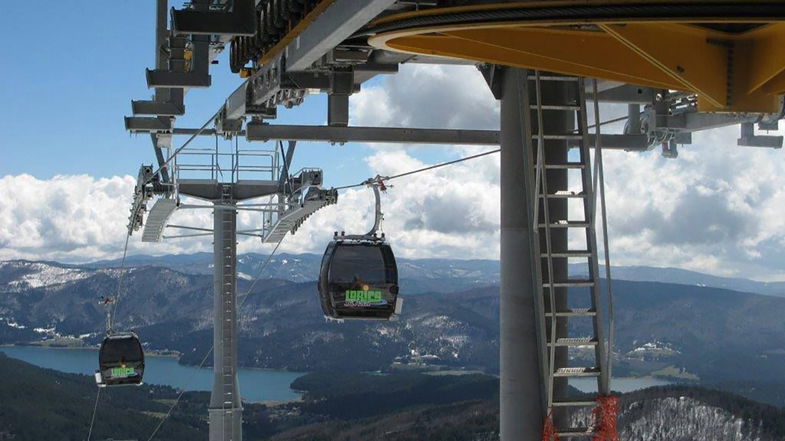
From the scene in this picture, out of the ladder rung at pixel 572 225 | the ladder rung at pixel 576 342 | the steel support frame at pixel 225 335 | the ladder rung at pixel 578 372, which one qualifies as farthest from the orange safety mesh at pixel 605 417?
the steel support frame at pixel 225 335

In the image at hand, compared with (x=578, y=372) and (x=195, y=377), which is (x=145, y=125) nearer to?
(x=578, y=372)

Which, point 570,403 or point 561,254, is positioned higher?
point 561,254

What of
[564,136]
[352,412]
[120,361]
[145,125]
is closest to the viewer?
[564,136]

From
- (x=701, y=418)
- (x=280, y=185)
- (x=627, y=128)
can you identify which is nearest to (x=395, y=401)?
(x=701, y=418)

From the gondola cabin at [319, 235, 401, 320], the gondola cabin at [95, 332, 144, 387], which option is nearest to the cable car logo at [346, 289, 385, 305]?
the gondola cabin at [319, 235, 401, 320]

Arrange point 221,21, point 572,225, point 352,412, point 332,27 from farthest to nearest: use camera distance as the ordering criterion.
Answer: point 352,412, point 572,225, point 221,21, point 332,27

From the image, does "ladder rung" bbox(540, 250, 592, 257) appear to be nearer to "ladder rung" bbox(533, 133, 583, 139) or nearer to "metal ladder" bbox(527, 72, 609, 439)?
"metal ladder" bbox(527, 72, 609, 439)

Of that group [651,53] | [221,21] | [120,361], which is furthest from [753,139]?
[120,361]
